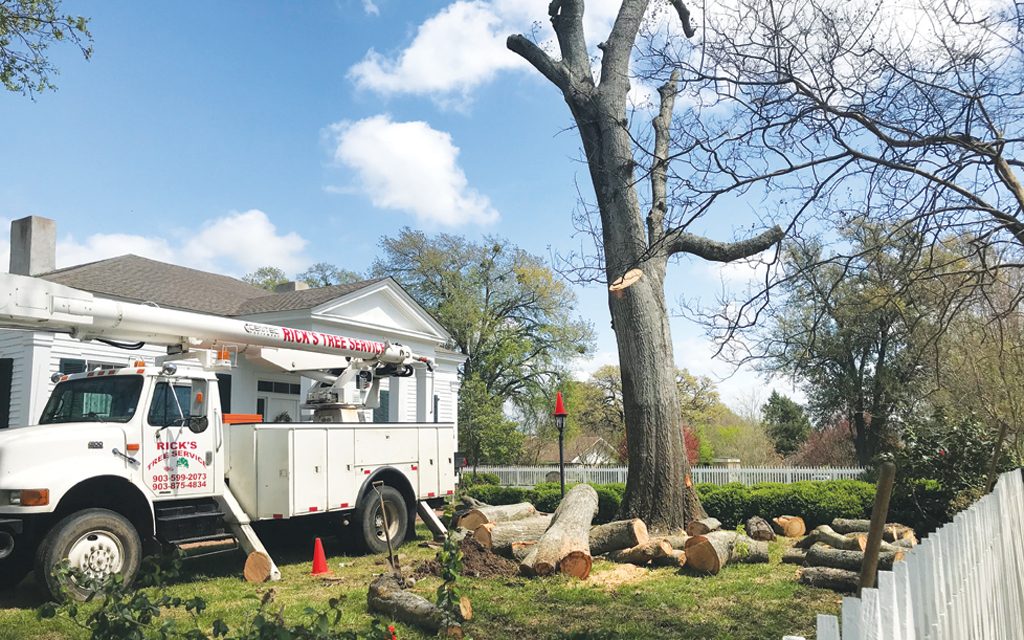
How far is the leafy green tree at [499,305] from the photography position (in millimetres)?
45031

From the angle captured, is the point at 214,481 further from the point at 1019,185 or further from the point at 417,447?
the point at 1019,185

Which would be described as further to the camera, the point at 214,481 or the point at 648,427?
the point at 648,427

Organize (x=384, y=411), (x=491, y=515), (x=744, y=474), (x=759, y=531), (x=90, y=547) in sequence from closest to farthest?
(x=90, y=547) → (x=759, y=531) → (x=491, y=515) → (x=384, y=411) → (x=744, y=474)

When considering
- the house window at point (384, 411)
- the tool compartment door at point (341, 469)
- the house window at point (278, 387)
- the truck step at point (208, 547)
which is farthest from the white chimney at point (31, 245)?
the tool compartment door at point (341, 469)

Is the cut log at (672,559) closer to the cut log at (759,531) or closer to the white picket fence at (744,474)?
the cut log at (759,531)

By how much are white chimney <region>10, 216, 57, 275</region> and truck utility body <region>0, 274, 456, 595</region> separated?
12.8 m

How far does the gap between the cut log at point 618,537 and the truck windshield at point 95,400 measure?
6431 mm

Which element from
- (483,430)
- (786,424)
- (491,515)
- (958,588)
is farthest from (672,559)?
(786,424)

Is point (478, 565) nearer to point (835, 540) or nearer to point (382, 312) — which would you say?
point (835, 540)

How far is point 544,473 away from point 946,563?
92.9 ft

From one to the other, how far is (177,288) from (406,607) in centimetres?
1883

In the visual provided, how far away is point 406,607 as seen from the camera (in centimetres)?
745

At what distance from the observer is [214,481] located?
1005cm

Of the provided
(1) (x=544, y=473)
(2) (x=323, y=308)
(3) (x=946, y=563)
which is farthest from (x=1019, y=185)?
(1) (x=544, y=473)
